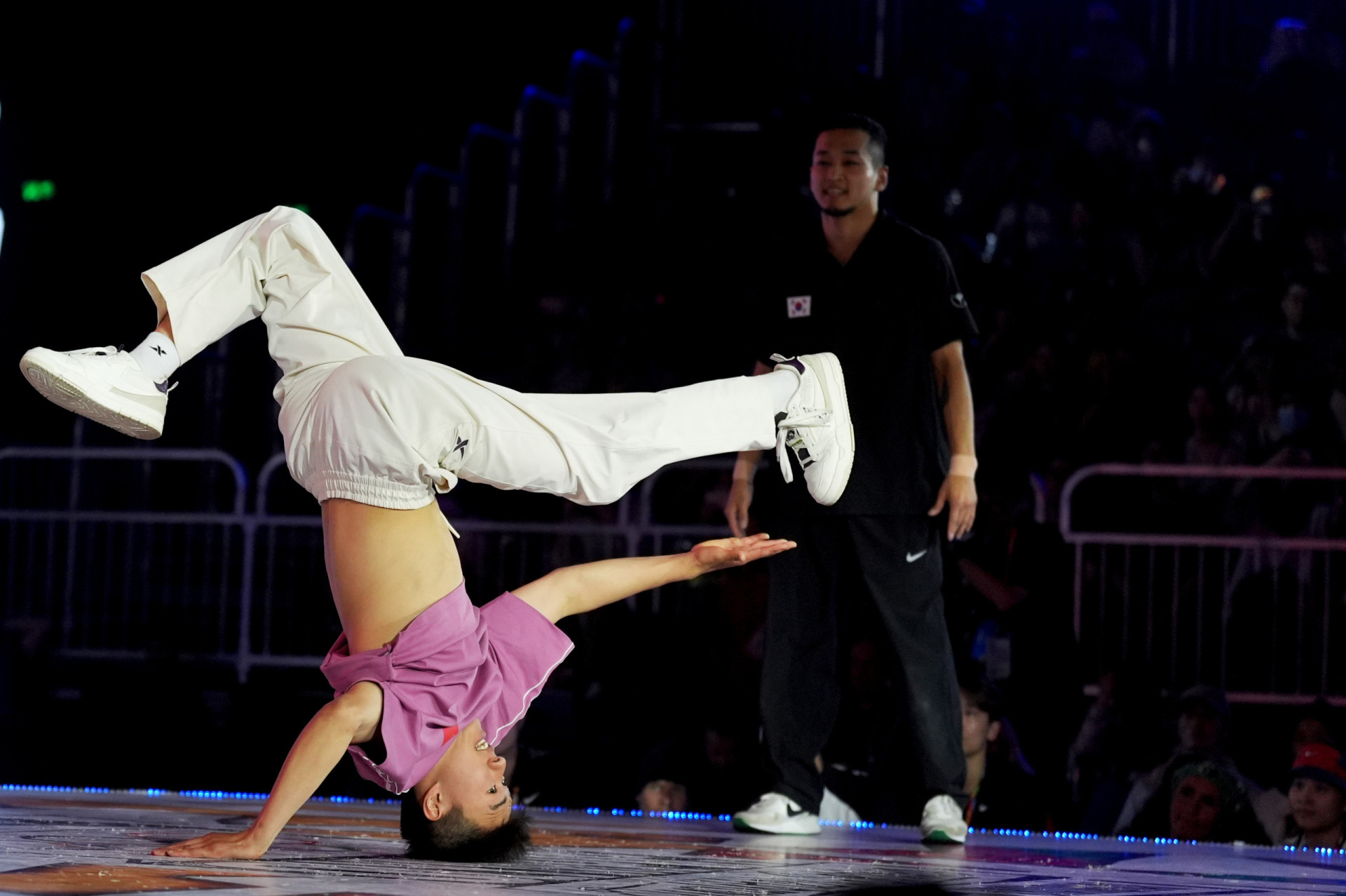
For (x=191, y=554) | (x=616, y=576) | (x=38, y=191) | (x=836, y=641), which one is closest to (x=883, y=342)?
(x=836, y=641)

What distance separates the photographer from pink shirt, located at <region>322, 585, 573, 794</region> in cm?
294

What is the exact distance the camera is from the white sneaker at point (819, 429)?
3551 millimetres

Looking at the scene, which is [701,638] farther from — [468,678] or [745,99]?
[745,99]

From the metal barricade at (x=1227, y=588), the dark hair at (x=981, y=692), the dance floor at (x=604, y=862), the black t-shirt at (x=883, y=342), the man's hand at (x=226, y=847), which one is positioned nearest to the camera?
the dance floor at (x=604, y=862)

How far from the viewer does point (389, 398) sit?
304cm

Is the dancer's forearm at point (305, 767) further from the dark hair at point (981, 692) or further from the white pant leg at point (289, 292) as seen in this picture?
the dark hair at point (981, 692)

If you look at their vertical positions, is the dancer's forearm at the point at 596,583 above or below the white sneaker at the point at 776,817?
above

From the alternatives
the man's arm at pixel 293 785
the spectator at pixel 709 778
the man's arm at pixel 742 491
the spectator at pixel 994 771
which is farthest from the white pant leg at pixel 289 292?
the spectator at pixel 994 771

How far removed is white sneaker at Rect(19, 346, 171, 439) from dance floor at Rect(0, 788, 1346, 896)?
84 centimetres

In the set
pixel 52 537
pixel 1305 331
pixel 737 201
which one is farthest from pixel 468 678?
pixel 737 201

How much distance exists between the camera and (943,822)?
3.65 metres

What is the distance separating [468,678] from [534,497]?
3.51m

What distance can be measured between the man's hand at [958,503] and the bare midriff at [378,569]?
1.39m

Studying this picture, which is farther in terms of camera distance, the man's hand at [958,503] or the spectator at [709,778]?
the spectator at [709,778]
